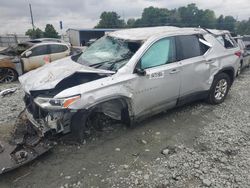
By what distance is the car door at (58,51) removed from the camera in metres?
10.5

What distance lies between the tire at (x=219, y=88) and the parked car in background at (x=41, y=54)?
7236 millimetres

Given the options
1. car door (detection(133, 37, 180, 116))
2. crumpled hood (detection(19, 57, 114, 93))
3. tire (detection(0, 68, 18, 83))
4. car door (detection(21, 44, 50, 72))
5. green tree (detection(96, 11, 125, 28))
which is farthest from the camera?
green tree (detection(96, 11, 125, 28))

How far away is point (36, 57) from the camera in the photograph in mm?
10008

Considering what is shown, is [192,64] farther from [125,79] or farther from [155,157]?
[155,157]

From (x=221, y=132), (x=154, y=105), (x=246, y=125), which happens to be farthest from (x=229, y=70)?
(x=154, y=105)

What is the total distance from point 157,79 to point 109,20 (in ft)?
219

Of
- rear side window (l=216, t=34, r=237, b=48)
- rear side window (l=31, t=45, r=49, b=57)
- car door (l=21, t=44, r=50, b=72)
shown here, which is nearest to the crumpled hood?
rear side window (l=216, t=34, r=237, b=48)

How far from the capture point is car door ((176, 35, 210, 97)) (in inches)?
179

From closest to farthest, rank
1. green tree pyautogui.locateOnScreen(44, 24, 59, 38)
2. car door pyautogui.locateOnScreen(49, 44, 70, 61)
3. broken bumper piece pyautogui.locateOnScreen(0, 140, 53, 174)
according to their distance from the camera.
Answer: broken bumper piece pyautogui.locateOnScreen(0, 140, 53, 174) → car door pyautogui.locateOnScreen(49, 44, 70, 61) → green tree pyautogui.locateOnScreen(44, 24, 59, 38)

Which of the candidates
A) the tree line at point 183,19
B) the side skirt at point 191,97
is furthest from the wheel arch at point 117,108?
the tree line at point 183,19

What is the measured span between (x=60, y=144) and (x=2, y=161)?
0.96 m

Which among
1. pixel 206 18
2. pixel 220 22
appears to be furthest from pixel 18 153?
pixel 220 22

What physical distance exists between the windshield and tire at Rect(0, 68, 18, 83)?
5.64 meters

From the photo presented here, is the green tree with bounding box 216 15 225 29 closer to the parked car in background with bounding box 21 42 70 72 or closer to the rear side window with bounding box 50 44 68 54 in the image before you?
the rear side window with bounding box 50 44 68 54
